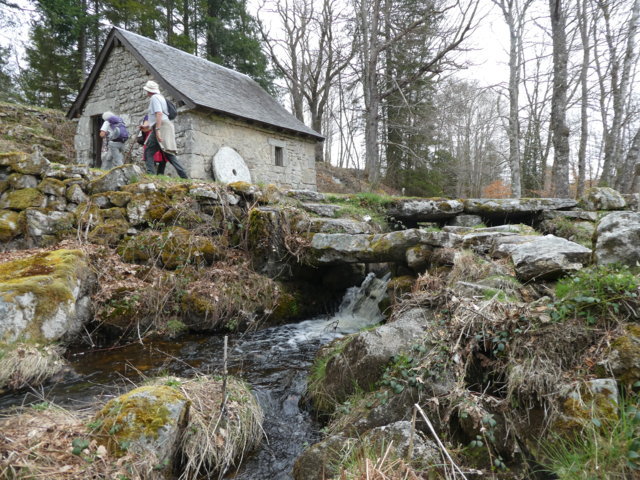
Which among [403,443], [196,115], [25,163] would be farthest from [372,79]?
[403,443]

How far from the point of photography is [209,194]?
6.45m

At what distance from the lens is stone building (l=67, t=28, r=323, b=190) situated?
10.3 meters

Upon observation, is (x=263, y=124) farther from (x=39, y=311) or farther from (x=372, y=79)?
(x=39, y=311)

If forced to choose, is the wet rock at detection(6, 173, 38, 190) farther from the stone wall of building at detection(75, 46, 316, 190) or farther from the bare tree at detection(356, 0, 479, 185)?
the bare tree at detection(356, 0, 479, 185)

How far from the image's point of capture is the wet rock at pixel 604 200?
7.11 meters

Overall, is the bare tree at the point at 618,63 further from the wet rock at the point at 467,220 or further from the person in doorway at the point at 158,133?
the person in doorway at the point at 158,133

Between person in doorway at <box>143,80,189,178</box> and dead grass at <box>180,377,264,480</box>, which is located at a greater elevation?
person in doorway at <box>143,80,189,178</box>

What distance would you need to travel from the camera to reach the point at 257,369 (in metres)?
4.18

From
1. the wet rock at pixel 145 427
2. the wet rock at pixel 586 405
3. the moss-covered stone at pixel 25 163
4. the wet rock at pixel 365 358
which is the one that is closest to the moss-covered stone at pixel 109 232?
the moss-covered stone at pixel 25 163

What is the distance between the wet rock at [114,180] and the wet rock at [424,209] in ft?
17.4

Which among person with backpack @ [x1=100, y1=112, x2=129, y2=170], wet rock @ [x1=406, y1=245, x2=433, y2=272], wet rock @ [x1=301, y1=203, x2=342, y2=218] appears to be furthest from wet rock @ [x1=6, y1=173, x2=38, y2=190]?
wet rock @ [x1=406, y1=245, x2=433, y2=272]

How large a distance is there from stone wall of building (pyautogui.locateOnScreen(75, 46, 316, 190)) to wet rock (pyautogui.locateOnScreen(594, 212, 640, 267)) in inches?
337

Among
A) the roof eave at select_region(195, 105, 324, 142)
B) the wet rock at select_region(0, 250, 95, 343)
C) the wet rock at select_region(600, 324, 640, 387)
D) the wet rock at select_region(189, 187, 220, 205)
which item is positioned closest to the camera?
the wet rock at select_region(600, 324, 640, 387)

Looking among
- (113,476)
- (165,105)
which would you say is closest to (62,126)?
(165,105)
